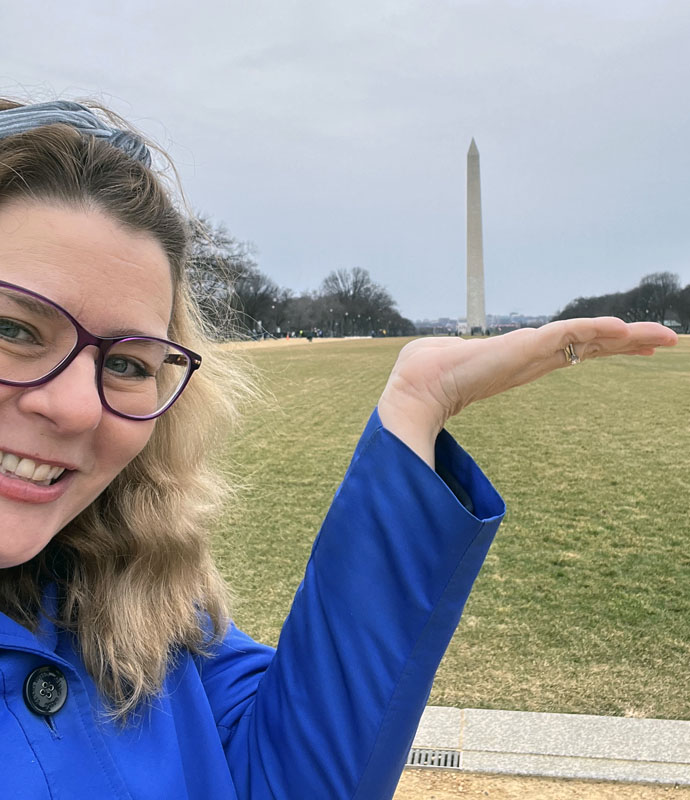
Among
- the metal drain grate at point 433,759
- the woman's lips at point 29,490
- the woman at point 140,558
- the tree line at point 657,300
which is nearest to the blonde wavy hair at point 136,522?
the woman at point 140,558

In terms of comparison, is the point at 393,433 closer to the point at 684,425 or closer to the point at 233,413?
the point at 233,413

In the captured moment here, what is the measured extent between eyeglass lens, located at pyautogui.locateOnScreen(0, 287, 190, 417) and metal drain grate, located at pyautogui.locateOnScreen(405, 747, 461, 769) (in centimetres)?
226

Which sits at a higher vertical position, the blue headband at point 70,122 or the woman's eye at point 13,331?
the blue headband at point 70,122

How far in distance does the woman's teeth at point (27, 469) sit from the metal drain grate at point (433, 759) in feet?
7.52

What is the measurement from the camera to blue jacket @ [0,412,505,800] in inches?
45.9

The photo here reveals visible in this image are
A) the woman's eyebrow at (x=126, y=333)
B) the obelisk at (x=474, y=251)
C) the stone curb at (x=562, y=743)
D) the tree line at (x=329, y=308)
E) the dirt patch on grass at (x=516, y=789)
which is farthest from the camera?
the tree line at (x=329, y=308)

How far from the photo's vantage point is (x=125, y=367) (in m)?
1.21

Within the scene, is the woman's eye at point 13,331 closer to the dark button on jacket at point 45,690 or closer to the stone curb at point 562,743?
the dark button on jacket at point 45,690

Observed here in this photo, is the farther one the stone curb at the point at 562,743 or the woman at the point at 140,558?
the stone curb at the point at 562,743

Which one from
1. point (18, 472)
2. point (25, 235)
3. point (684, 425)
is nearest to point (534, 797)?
point (18, 472)

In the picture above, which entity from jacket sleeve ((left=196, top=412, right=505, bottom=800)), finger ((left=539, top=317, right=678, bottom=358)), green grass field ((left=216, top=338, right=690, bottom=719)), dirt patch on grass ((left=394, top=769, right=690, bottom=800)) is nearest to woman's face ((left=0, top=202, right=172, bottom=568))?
jacket sleeve ((left=196, top=412, right=505, bottom=800))

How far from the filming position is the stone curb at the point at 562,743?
9.28 feet

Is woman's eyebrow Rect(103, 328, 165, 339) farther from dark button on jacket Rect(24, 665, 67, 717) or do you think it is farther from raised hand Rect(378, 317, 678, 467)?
dark button on jacket Rect(24, 665, 67, 717)

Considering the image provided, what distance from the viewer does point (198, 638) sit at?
1.47m
